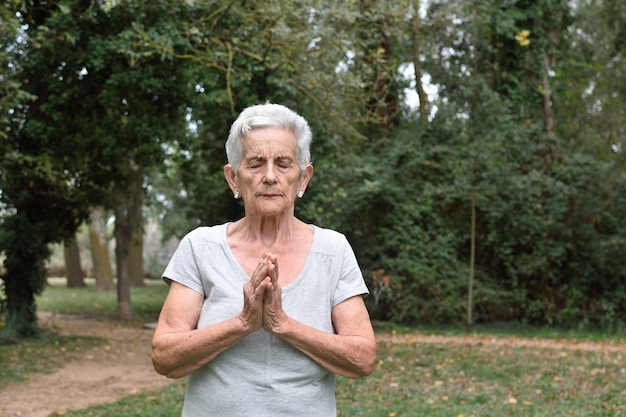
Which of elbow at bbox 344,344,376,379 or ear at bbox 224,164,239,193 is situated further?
ear at bbox 224,164,239,193

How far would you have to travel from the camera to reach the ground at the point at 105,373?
27.2 ft

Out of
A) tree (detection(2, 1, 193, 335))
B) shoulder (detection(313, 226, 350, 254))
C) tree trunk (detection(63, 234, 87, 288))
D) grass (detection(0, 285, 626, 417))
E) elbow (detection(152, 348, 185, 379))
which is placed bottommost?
grass (detection(0, 285, 626, 417))

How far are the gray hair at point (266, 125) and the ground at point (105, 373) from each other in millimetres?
6287

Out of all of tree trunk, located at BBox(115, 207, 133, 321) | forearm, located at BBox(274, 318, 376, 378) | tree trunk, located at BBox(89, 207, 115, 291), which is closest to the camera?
forearm, located at BBox(274, 318, 376, 378)

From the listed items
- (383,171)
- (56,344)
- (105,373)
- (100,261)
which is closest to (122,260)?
(56,344)

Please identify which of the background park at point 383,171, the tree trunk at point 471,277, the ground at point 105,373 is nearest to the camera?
the ground at point 105,373

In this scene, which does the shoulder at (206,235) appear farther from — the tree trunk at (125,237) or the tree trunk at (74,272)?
the tree trunk at (74,272)

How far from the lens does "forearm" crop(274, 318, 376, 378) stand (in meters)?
2.08

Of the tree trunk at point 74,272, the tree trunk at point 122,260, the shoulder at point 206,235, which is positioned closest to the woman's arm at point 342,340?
the shoulder at point 206,235

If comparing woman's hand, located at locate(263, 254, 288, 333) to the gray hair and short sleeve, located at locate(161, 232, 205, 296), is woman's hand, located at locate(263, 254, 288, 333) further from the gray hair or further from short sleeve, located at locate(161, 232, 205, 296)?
the gray hair

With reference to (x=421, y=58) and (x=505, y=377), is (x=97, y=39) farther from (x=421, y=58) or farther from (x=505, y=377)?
(x=421, y=58)

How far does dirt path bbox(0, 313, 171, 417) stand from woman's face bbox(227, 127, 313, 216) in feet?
20.6

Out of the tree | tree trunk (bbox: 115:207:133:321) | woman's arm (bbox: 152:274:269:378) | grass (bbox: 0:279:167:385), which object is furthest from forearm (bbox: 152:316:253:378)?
tree trunk (bbox: 115:207:133:321)

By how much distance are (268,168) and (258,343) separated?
1.67 ft
